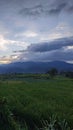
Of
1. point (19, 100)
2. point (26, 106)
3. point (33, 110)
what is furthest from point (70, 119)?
point (19, 100)

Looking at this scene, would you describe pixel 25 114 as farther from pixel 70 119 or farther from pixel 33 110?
pixel 70 119

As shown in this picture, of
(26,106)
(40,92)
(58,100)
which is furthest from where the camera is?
(40,92)

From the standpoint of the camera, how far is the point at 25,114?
92.2 ft

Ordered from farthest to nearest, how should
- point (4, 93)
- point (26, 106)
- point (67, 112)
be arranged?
point (4, 93), point (26, 106), point (67, 112)

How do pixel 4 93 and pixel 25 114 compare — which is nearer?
pixel 25 114

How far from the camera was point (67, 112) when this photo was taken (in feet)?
89.6

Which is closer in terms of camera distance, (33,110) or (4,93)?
(33,110)

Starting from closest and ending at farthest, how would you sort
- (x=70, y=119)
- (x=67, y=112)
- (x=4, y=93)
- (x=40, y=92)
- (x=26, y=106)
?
(x=70, y=119) < (x=67, y=112) < (x=26, y=106) < (x=4, y=93) < (x=40, y=92)

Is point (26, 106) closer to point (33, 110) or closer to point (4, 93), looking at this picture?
point (33, 110)

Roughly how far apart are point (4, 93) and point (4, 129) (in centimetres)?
2335

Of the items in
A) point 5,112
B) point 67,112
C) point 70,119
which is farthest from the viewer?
point 67,112

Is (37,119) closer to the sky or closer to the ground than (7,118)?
closer to the ground

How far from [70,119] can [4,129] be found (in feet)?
42.8

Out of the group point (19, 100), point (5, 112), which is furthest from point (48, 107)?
point (5, 112)
